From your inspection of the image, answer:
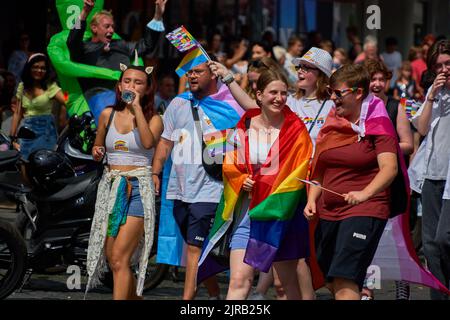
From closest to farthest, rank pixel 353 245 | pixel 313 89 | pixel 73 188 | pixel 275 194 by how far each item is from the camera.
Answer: pixel 353 245
pixel 275 194
pixel 313 89
pixel 73 188

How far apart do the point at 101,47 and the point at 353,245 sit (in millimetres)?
4841

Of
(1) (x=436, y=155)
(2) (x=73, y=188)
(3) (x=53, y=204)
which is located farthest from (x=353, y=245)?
(3) (x=53, y=204)

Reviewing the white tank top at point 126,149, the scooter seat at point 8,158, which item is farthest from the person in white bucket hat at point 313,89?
the scooter seat at point 8,158

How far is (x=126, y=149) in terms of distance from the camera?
30.3 feet

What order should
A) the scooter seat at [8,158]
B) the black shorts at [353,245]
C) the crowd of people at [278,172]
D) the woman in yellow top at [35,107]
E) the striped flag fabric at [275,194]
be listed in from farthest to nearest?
the woman in yellow top at [35,107], the scooter seat at [8,158], the striped flag fabric at [275,194], the crowd of people at [278,172], the black shorts at [353,245]

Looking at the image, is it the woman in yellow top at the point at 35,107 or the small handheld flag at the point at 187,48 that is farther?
the woman in yellow top at the point at 35,107

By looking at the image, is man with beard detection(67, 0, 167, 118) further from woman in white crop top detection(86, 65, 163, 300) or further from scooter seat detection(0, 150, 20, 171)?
woman in white crop top detection(86, 65, 163, 300)

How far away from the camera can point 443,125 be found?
9.62 m

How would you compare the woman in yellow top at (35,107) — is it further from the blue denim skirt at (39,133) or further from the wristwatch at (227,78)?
→ the wristwatch at (227,78)

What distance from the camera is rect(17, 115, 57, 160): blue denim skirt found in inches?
544

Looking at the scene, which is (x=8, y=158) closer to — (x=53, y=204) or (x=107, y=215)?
(x=53, y=204)

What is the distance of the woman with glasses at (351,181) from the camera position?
8141 mm

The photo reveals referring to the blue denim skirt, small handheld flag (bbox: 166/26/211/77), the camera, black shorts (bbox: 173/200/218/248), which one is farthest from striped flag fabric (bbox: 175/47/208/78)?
the blue denim skirt
